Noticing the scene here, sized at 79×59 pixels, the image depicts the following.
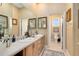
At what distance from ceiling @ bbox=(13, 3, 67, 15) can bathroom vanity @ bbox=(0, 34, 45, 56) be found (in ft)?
1.41

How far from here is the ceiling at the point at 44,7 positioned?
202cm

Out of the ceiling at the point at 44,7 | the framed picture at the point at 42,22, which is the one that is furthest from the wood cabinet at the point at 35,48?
the ceiling at the point at 44,7

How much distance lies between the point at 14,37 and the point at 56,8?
859 millimetres

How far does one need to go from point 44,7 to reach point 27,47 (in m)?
0.71

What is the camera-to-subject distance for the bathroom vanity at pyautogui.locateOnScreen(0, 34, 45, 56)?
5.61ft

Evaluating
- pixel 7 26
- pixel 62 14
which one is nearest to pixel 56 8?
pixel 62 14

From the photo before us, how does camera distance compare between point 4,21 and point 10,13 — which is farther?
point 10,13

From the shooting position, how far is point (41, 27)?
2.22 metres

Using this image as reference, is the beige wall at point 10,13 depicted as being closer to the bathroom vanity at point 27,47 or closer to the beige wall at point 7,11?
the beige wall at point 7,11

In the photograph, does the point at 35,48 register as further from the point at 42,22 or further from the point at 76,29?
the point at 76,29

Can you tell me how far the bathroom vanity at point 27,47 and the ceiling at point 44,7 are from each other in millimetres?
429

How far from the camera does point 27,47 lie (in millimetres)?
1959

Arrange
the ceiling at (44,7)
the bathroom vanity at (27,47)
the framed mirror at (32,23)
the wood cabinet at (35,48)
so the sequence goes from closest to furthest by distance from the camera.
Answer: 1. the bathroom vanity at (27,47)
2. the wood cabinet at (35,48)
3. the ceiling at (44,7)
4. the framed mirror at (32,23)

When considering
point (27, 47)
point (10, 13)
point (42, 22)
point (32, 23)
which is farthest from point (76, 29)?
point (10, 13)
